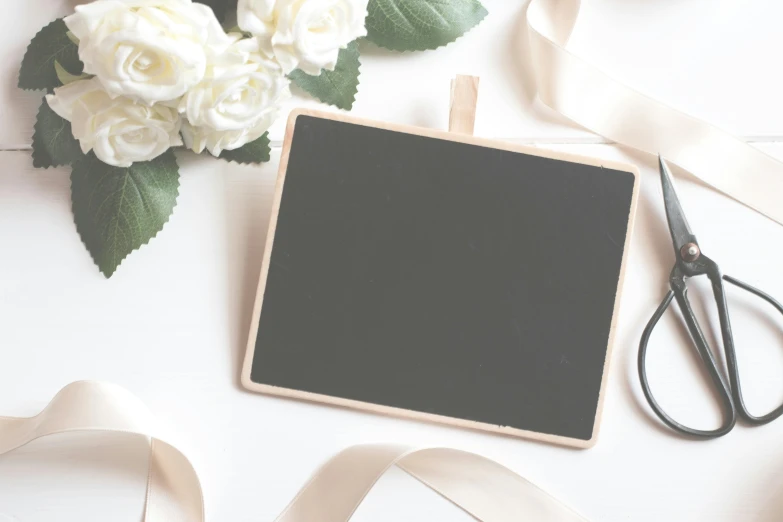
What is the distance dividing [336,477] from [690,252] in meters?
0.33

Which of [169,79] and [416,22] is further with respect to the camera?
[416,22]

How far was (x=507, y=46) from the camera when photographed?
646 millimetres

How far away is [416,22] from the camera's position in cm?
61

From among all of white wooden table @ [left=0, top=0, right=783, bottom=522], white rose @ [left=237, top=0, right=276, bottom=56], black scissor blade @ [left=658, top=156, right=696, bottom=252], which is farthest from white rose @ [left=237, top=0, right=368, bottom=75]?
black scissor blade @ [left=658, top=156, right=696, bottom=252]

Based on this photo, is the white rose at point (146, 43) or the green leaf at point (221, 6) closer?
the white rose at point (146, 43)

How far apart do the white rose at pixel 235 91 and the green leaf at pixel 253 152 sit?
0.19ft

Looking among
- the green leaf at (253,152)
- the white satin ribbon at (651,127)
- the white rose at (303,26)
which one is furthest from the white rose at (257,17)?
the white satin ribbon at (651,127)

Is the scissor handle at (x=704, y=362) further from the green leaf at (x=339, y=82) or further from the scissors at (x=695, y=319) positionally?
the green leaf at (x=339, y=82)

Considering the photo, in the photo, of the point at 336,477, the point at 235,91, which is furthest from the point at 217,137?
the point at 336,477

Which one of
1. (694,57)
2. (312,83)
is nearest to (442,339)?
(312,83)

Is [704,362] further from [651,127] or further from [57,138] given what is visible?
[57,138]

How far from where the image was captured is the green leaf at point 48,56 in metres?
0.57

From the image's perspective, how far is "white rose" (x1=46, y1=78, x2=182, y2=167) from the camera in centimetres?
52

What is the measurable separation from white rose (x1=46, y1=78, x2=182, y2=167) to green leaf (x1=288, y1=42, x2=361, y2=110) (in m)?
0.11
